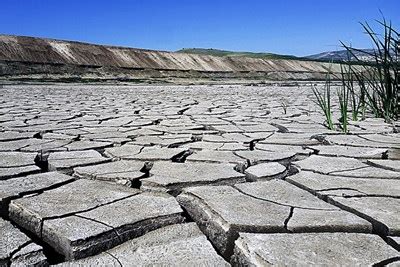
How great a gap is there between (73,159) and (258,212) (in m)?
1.11

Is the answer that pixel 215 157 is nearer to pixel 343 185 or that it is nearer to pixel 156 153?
pixel 156 153

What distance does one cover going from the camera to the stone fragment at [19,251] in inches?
39.1

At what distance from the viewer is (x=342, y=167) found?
187 cm

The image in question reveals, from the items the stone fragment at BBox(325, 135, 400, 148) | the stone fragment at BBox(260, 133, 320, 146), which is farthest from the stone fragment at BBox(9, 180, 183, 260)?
the stone fragment at BBox(325, 135, 400, 148)

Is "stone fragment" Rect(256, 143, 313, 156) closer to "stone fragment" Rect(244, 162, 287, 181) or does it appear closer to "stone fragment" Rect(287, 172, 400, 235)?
"stone fragment" Rect(244, 162, 287, 181)

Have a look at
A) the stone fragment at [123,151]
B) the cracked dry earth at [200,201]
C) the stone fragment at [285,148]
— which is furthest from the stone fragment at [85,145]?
the stone fragment at [285,148]

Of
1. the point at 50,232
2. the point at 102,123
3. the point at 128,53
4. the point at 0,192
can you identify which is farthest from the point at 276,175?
the point at 128,53

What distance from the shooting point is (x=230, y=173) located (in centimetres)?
175

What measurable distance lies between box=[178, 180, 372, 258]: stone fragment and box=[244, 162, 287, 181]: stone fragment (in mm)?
143

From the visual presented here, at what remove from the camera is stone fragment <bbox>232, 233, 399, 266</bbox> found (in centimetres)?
96

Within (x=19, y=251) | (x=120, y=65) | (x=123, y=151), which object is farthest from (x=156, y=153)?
(x=120, y=65)

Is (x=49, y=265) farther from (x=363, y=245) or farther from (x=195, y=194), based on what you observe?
(x=363, y=245)

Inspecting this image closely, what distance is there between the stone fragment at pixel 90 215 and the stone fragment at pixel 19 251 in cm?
6

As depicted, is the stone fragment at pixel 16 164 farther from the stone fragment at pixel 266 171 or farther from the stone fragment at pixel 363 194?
the stone fragment at pixel 363 194
